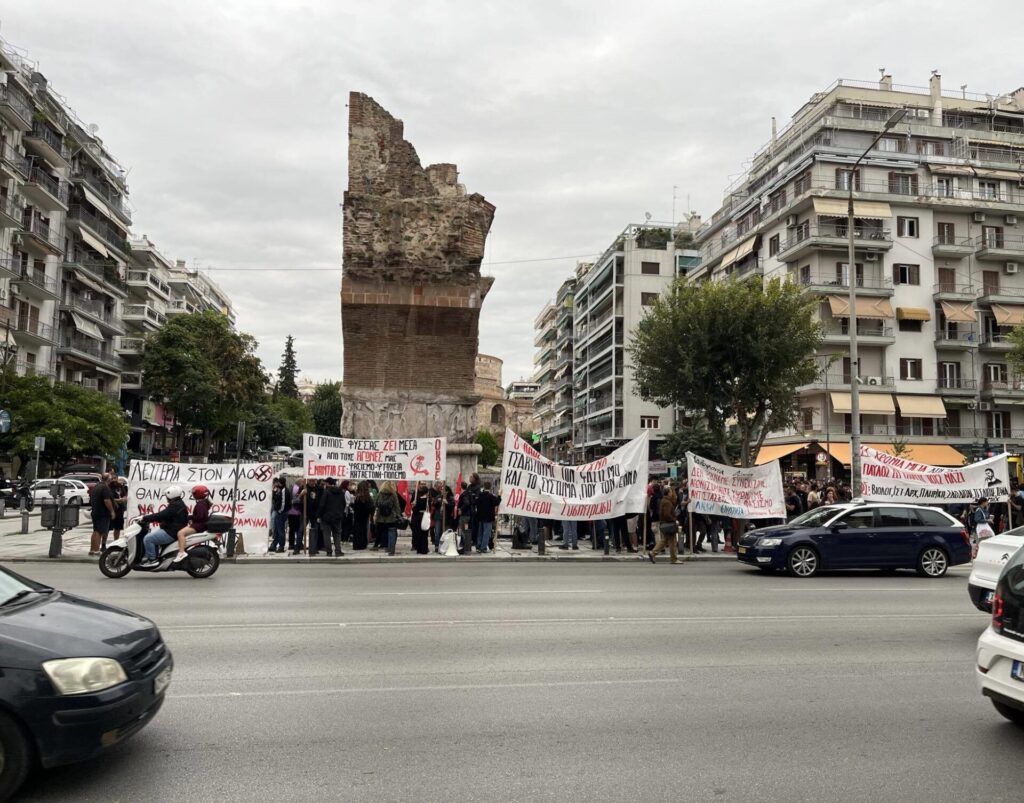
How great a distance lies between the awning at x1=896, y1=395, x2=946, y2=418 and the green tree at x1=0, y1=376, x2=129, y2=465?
4492cm

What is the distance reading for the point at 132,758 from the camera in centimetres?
493

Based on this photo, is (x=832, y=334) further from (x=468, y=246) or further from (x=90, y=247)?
(x=90, y=247)

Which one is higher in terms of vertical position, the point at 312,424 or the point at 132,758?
the point at 312,424

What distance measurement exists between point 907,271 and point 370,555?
44.2 m

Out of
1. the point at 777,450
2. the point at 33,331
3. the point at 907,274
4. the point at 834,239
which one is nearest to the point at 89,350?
the point at 33,331

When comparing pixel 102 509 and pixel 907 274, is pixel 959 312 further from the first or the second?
pixel 102 509

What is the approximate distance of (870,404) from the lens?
4775 cm

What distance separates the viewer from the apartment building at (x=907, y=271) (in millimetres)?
48938

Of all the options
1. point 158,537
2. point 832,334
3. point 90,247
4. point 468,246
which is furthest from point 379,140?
point 90,247

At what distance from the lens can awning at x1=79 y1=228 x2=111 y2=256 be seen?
56.3 m

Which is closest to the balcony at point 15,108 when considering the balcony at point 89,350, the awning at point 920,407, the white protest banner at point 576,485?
the balcony at point 89,350

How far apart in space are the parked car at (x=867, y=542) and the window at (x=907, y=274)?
3886cm

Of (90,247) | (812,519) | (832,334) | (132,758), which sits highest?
(90,247)

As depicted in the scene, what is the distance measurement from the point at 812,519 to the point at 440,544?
827cm
